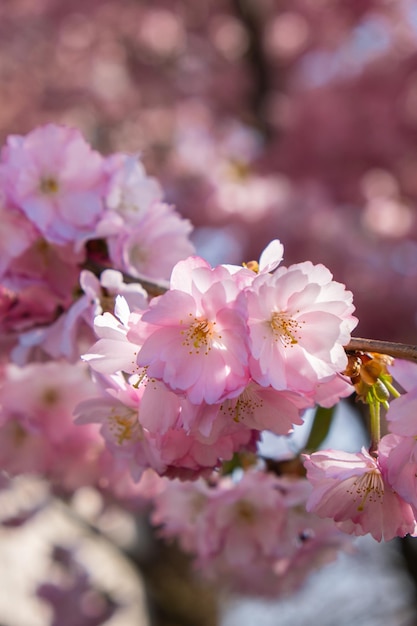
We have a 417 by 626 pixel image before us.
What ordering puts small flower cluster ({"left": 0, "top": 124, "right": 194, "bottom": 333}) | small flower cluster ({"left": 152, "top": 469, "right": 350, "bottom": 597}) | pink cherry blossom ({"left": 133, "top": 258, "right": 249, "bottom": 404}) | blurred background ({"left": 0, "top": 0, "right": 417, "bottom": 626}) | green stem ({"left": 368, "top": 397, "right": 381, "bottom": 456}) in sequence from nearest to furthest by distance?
pink cherry blossom ({"left": 133, "top": 258, "right": 249, "bottom": 404}) < green stem ({"left": 368, "top": 397, "right": 381, "bottom": 456}) < small flower cluster ({"left": 0, "top": 124, "right": 194, "bottom": 333}) < small flower cluster ({"left": 152, "top": 469, "right": 350, "bottom": 597}) < blurred background ({"left": 0, "top": 0, "right": 417, "bottom": 626})

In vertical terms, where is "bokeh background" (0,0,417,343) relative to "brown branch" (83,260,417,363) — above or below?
below

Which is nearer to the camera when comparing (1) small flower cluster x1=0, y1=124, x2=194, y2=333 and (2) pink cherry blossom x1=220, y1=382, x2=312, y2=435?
(2) pink cherry blossom x1=220, y1=382, x2=312, y2=435

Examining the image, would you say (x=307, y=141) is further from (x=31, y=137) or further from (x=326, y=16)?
(x=31, y=137)

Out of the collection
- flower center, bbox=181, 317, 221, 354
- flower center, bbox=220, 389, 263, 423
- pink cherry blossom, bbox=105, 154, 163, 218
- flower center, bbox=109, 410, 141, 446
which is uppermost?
flower center, bbox=181, 317, 221, 354

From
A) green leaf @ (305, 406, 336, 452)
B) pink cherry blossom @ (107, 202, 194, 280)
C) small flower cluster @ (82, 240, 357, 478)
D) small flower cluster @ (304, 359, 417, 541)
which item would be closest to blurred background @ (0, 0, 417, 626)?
green leaf @ (305, 406, 336, 452)

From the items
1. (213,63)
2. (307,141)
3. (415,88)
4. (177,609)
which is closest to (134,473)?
(177,609)

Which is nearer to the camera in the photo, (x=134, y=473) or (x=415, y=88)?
(x=134, y=473)

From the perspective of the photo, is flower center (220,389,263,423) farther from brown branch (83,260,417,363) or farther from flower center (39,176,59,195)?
flower center (39,176,59,195)
